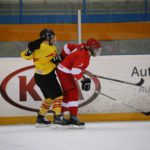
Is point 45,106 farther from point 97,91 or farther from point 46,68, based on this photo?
point 97,91

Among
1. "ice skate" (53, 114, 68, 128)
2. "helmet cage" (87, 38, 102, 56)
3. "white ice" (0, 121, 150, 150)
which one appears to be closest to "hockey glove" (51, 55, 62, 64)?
"helmet cage" (87, 38, 102, 56)

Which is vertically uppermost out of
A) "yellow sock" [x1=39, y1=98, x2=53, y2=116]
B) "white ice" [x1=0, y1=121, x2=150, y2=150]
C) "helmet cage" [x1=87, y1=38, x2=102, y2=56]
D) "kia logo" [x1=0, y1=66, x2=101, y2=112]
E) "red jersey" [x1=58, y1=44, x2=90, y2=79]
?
"helmet cage" [x1=87, y1=38, x2=102, y2=56]

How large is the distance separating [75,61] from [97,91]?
1021 millimetres

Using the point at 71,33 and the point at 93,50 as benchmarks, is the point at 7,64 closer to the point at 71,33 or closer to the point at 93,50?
the point at 71,33

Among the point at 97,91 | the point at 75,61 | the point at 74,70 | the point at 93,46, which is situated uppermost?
the point at 93,46

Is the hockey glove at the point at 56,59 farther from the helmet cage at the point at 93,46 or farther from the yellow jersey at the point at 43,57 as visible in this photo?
the helmet cage at the point at 93,46

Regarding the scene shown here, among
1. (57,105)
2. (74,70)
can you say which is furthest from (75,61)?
(57,105)

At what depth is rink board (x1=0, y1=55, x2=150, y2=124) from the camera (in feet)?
21.8

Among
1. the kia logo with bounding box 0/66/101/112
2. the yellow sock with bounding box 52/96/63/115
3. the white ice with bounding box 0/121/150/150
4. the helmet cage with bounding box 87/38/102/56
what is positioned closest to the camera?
→ the white ice with bounding box 0/121/150/150

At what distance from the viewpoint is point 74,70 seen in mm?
5734

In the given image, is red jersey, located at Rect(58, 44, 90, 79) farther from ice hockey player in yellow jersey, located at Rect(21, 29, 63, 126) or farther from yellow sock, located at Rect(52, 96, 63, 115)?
yellow sock, located at Rect(52, 96, 63, 115)

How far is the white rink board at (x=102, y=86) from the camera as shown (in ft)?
21.8

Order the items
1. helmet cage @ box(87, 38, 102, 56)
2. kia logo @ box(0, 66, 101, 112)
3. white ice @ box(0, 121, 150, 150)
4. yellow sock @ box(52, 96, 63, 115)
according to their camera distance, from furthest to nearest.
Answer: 1. kia logo @ box(0, 66, 101, 112)
2. yellow sock @ box(52, 96, 63, 115)
3. helmet cage @ box(87, 38, 102, 56)
4. white ice @ box(0, 121, 150, 150)

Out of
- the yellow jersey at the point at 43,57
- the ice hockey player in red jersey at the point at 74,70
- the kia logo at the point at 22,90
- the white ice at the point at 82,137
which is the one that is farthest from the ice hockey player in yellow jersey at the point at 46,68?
the kia logo at the point at 22,90
